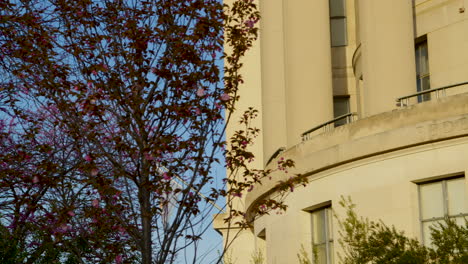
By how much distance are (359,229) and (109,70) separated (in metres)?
11.8

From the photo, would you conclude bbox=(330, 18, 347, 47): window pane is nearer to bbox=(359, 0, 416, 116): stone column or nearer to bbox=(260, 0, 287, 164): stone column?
bbox=(260, 0, 287, 164): stone column

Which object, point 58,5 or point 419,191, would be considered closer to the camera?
point 58,5

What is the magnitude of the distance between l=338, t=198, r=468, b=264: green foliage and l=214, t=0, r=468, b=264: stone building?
995 millimetres

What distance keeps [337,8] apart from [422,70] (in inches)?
342

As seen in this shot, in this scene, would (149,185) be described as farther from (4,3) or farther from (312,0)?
(312,0)

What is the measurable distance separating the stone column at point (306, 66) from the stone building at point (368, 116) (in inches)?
1.5

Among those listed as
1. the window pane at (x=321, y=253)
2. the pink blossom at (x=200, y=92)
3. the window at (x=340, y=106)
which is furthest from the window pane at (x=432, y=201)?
the window at (x=340, y=106)

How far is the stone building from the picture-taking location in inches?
1222

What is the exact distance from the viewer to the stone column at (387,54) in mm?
35719

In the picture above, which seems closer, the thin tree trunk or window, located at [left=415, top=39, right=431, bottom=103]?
the thin tree trunk

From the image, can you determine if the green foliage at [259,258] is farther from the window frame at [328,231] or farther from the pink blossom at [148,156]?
the pink blossom at [148,156]

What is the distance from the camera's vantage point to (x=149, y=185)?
2042 centimetres

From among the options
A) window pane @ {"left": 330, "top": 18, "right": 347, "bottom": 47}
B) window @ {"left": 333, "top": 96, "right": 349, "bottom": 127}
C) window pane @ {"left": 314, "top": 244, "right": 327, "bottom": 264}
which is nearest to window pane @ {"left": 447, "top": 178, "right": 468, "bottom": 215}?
window pane @ {"left": 314, "top": 244, "right": 327, "bottom": 264}

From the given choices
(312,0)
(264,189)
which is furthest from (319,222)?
(312,0)
